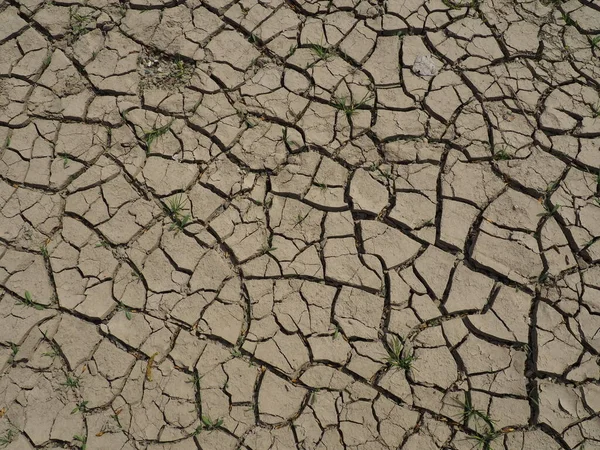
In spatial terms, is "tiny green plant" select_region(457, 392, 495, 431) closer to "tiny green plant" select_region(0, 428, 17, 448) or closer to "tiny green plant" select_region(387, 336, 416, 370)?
"tiny green plant" select_region(387, 336, 416, 370)

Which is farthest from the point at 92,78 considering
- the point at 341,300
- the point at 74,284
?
the point at 341,300

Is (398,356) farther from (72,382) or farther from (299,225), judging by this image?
(72,382)

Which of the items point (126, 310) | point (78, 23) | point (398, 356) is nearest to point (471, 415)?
point (398, 356)

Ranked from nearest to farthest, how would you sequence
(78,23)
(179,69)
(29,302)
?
1. (29,302)
2. (179,69)
3. (78,23)

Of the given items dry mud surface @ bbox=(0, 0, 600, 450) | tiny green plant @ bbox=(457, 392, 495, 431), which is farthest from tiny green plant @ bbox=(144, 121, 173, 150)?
tiny green plant @ bbox=(457, 392, 495, 431)

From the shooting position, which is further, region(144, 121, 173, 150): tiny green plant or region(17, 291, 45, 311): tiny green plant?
region(144, 121, 173, 150): tiny green plant

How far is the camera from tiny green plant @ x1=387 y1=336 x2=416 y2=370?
261 cm

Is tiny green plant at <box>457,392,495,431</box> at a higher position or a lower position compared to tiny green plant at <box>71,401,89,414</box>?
higher

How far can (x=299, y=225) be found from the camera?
2.91 metres

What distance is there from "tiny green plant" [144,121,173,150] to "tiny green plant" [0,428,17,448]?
1.48m

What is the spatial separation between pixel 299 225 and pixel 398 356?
2.57 ft

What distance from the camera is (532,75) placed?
10.7ft

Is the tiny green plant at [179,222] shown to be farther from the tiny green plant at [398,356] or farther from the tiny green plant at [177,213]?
the tiny green plant at [398,356]

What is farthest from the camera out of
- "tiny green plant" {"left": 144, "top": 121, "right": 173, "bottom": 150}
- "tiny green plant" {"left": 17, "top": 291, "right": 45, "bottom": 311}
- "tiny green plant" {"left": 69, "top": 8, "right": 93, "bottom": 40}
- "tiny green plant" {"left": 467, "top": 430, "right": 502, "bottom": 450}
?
"tiny green plant" {"left": 69, "top": 8, "right": 93, "bottom": 40}
